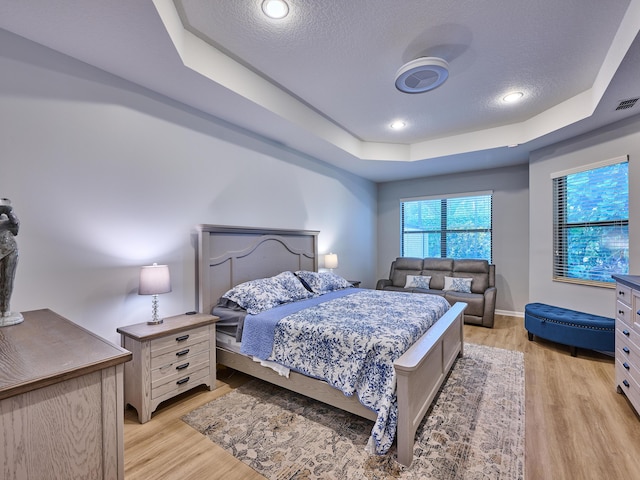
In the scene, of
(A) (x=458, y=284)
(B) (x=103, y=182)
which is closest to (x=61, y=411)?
(B) (x=103, y=182)

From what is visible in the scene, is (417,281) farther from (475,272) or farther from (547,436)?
(547,436)

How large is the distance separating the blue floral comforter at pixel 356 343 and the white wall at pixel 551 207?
7.07ft

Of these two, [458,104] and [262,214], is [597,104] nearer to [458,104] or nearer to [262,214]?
[458,104]

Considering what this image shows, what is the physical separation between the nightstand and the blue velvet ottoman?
3.74 meters

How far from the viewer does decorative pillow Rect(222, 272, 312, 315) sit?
2.70 metres

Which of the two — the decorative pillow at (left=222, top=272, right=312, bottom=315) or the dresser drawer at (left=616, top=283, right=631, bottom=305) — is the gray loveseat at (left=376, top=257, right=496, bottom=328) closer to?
the dresser drawer at (left=616, top=283, right=631, bottom=305)

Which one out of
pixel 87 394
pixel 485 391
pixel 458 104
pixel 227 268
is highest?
pixel 458 104

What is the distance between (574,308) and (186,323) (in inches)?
178

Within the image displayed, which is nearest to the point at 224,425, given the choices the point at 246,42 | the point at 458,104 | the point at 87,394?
the point at 87,394

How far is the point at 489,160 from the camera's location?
183 inches

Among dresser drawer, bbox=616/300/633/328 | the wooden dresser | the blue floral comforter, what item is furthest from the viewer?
dresser drawer, bbox=616/300/633/328

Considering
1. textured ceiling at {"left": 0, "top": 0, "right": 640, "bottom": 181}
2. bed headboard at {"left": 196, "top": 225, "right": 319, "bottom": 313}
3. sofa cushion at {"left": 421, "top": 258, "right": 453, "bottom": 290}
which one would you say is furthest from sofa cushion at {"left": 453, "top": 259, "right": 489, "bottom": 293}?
bed headboard at {"left": 196, "top": 225, "right": 319, "bottom": 313}

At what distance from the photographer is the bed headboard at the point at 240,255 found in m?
2.82

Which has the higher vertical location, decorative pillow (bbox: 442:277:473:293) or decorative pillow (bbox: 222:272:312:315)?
decorative pillow (bbox: 222:272:312:315)
